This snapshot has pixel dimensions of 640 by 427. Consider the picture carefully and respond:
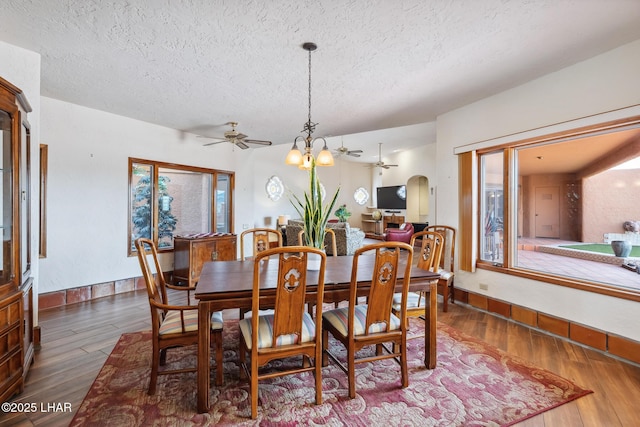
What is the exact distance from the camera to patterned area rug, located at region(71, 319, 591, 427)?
1.77 m

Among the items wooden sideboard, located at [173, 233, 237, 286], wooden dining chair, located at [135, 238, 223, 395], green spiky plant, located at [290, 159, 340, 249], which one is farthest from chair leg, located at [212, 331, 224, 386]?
wooden sideboard, located at [173, 233, 237, 286]

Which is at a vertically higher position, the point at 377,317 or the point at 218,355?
the point at 377,317

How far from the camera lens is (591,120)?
262 cm

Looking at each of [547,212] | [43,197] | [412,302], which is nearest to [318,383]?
[412,302]

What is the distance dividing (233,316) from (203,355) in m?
1.70

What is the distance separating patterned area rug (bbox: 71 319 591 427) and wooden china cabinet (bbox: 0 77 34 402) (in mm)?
503

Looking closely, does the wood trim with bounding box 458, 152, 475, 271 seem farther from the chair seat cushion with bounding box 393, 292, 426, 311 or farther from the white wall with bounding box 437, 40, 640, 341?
the chair seat cushion with bounding box 393, 292, 426, 311

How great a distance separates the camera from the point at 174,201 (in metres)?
5.23

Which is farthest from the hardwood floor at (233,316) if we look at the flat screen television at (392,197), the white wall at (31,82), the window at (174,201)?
the flat screen television at (392,197)

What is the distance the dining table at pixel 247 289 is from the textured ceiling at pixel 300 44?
182 centimetres

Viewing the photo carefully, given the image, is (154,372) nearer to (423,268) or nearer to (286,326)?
(286,326)

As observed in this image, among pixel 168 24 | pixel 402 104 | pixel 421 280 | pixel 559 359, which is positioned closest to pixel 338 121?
pixel 402 104

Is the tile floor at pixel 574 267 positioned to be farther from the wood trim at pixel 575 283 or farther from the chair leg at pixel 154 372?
the chair leg at pixel 154 372

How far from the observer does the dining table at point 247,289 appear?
1.82 meters
